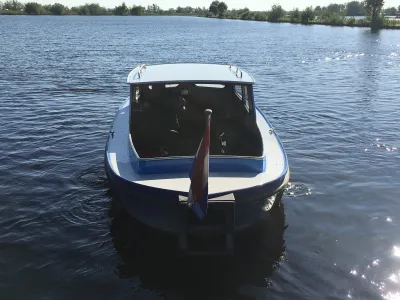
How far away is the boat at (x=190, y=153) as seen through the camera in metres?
7.54

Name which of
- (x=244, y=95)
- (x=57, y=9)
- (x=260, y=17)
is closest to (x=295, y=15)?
(x=260, y=17)

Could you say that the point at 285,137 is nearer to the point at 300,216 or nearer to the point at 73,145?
the point at 300,216

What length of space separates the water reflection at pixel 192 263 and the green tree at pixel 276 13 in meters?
136

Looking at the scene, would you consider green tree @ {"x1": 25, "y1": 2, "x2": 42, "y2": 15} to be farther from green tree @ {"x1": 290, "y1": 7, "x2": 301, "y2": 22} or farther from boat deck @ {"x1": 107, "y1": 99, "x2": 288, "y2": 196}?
boat deck @ {"x1": 107, "y1": 99, "x2": 288, "y2": 196}

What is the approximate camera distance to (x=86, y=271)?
25.7 ft

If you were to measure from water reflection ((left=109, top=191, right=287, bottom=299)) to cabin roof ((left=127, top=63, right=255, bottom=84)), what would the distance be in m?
3.13

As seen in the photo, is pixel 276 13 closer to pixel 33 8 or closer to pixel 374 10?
pixel 374 10

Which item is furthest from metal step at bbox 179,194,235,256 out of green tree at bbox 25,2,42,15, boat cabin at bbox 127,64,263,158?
green tree at bbox 25,2,42,15

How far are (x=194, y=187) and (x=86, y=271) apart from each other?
278cm

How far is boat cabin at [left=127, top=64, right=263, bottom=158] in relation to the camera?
9.79 m

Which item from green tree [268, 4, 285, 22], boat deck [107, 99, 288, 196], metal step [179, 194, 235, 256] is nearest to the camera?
metal step [179, 194, 235, 256]

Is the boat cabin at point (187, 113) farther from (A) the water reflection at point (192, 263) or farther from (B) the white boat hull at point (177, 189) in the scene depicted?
(A) the water reflection at point (192, 263)

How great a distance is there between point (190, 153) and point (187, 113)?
1606 millimetres

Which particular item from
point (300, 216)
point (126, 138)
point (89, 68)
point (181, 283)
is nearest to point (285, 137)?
point (300, 216)
